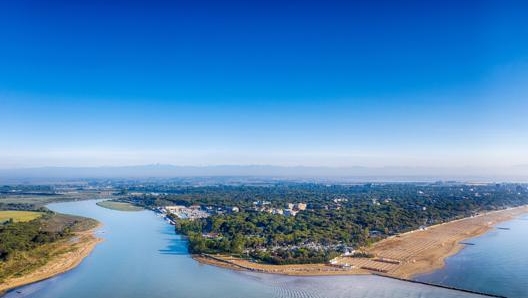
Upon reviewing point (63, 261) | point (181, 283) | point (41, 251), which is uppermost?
point (41, 251)

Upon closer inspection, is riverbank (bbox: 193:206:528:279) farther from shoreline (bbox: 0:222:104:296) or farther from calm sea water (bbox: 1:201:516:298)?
shoreline (bbox: 0:222:104:296)

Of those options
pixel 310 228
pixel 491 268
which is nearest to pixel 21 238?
pixel 310 228

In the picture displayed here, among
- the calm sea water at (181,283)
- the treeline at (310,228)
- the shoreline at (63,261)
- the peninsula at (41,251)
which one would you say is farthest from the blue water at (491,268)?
the peninsula at (41,251)

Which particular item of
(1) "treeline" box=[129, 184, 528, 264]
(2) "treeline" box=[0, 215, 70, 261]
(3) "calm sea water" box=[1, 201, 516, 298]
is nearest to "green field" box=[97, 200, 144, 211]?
(1) "treeline" box=[129, 184, 528, 264]

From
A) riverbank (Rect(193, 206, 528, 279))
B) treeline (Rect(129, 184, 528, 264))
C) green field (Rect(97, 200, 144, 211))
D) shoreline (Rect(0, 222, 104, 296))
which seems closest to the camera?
shoreline (Rect(0, 222, 104, 296))

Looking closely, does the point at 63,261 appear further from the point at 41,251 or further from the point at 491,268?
the point at 491,268
